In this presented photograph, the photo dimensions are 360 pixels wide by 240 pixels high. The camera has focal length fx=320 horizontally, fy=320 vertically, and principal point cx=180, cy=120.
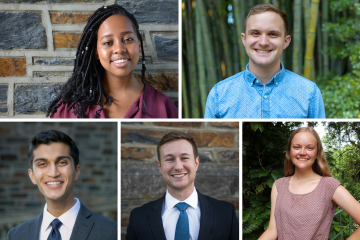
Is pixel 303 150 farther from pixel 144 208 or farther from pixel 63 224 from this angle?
pixel 63 224

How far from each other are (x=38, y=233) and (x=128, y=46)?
2.27ft

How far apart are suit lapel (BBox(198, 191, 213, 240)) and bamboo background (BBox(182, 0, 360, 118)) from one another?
72 cm

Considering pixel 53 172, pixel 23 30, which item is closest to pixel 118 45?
pixel 53 172

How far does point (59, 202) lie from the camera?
106 cm

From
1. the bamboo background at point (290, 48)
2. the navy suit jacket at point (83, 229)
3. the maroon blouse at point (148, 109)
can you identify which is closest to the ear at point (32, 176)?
the navy suit jacket at point (83, 229)

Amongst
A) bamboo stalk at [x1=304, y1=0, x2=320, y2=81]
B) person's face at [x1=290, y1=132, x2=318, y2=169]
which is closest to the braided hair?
person's face at [x1=290, y1=132, x2=318, y2=169]

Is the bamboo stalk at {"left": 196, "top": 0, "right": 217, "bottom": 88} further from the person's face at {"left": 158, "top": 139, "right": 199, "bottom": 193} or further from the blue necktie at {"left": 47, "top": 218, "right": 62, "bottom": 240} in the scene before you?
the blue necktie at {"left": 47, "top": 218, "right": 62, "bottom": 240}

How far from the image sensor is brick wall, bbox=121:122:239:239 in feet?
3.49

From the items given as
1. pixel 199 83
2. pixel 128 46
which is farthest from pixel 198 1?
pixel 128 46

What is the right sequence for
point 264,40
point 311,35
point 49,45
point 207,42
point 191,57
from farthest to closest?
point 191,57
point 207,42
point 311,35
point 49,45
point 264,40

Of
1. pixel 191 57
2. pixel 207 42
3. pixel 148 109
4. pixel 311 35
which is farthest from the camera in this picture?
pixel 191 57

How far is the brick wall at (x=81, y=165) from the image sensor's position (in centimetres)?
108

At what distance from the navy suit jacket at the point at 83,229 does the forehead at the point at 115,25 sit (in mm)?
599

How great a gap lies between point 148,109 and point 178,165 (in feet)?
0.79
